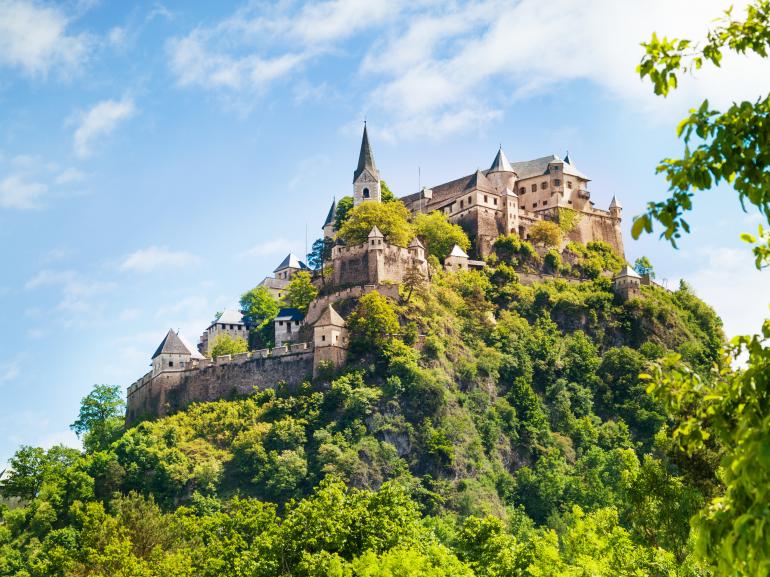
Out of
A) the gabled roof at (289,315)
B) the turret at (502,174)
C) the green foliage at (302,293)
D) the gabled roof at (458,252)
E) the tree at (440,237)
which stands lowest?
the gabled roof at (289,315)

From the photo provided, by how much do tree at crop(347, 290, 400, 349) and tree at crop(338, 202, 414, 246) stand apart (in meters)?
9.66

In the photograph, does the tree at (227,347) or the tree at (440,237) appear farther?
the tree at (440,237)

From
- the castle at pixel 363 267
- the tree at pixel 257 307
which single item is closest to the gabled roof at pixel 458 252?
the castle at pixel 363 267

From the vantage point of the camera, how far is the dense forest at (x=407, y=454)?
146 feet

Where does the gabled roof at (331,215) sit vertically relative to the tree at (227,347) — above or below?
above

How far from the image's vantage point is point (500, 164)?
98.0m

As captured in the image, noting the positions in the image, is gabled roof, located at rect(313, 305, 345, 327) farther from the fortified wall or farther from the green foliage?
the green foliage

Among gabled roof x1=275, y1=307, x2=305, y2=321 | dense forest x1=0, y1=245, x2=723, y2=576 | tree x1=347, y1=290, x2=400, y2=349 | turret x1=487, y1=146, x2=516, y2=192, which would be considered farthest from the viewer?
turret x1=487, y1=146, x2=516, y2=192

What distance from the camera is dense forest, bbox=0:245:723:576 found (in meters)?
44.4

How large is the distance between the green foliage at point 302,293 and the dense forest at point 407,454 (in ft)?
25.5

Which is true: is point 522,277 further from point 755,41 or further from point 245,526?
point 755,41

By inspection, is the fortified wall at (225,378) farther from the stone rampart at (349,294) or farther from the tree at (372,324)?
the stone rampart at (349,294)

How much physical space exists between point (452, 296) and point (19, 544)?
3496 cm

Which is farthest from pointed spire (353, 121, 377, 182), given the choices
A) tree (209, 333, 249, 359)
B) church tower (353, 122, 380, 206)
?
tree (209, 333, 249, 359)
